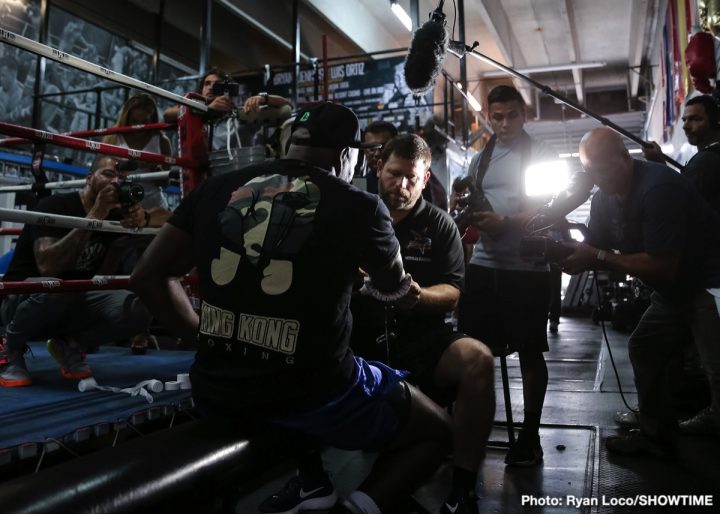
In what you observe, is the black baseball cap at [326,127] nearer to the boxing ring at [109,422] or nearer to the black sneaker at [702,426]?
the boxing ring at [109,422]

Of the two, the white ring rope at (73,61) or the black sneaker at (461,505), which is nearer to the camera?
the black sneaker at (461,505)

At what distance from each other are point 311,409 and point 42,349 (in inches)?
109

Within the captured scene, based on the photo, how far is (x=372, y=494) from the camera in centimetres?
137

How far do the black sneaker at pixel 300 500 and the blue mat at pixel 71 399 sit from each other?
0.55m

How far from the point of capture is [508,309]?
250 centimetres

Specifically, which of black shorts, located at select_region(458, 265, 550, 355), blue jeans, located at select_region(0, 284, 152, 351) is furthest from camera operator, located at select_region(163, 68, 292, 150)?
black shorts, located at select_region(458, 265, 550, 355)

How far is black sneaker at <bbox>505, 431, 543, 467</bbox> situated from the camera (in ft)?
7.43

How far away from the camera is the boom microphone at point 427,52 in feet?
9.09

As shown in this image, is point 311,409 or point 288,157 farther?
point 288,157

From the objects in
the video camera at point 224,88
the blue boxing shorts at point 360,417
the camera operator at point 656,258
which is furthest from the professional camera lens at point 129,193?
the camera operator at point 656,258

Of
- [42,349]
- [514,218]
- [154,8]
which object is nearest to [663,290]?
[514,218]

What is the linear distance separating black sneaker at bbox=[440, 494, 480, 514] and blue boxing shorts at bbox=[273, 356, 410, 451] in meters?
0.46

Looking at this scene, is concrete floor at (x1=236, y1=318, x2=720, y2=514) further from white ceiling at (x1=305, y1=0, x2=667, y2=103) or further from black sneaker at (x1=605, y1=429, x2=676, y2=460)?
white ceiling at (x1=305, y1=0, x2=667, y2=103)

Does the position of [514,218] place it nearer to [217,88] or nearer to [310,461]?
[310,461]
